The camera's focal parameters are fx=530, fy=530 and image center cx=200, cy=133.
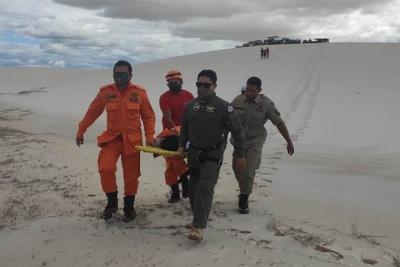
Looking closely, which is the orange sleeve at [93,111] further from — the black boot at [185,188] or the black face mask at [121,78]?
the black boot at [185,188]

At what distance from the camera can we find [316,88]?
87.7 feet

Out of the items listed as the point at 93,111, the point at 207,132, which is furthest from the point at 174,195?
the point at 207,132

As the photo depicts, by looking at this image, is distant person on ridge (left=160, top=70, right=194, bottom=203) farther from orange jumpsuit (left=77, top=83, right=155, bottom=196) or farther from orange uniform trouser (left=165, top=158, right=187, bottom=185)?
orange jumpsuit (left=77, top=83, right=155, bottom=196)

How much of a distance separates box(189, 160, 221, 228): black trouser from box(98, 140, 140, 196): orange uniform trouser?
32.3 inches

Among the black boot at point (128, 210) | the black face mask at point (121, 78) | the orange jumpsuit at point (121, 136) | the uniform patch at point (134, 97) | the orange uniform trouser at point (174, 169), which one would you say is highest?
the black face mask at point (121, 78)

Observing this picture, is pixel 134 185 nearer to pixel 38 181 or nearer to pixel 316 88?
pixel 38 181

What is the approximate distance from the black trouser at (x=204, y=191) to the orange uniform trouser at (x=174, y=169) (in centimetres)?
126

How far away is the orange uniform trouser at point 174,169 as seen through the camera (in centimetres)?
634

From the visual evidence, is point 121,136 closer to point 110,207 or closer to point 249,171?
point 110,207

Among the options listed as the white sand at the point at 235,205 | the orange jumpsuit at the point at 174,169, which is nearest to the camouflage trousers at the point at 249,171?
the white sand at the point at 235,205

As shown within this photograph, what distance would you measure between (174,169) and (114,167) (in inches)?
45.7

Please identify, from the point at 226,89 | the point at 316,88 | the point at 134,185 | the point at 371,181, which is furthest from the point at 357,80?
the point at 134,185

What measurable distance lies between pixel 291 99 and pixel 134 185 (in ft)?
60.5

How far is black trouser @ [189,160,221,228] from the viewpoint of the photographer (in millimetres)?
4797
